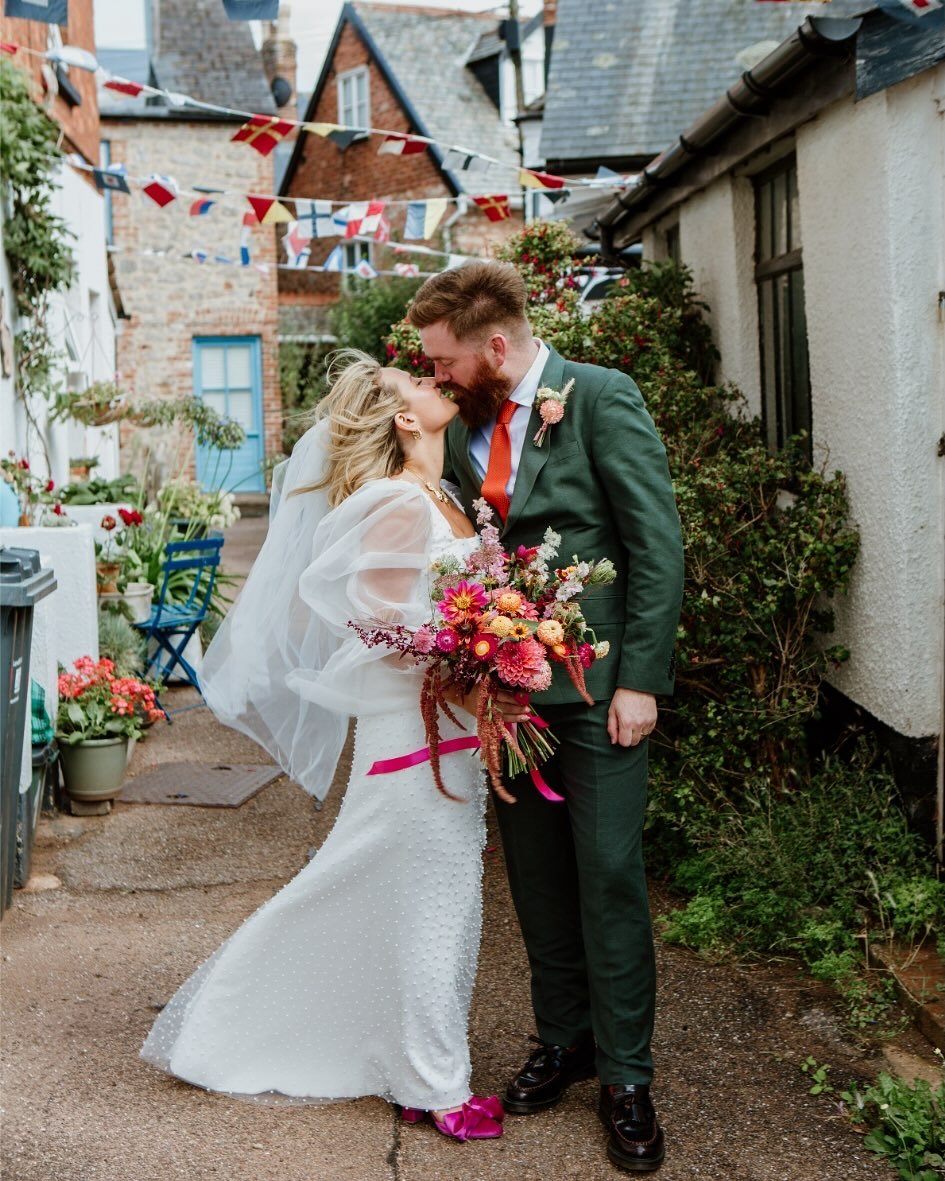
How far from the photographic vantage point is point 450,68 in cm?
2673

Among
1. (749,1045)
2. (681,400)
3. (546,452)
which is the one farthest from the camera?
Answer: (681,400)

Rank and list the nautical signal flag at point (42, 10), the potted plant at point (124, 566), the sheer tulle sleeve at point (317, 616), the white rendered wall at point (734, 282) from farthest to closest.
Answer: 1. the potted plant at point (124, 566)
2. the white rendered wall at point (734, 282)
3. the nautical signal flag at point (42, 10)
4. the sheer tulle sleeve at point (317, 616)

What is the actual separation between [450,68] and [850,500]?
925 inches

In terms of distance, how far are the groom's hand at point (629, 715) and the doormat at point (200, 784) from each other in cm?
377

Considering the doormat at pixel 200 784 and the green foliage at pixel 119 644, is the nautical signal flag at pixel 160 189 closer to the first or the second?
the green foliage at pixel 119 644

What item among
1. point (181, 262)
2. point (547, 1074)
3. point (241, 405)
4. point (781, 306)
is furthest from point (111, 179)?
point (241, 405)

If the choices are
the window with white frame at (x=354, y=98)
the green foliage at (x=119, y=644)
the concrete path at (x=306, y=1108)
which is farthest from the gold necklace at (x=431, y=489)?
the window with white frame at (x=354, y=98)

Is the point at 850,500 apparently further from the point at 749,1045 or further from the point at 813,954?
the point at 749,1045

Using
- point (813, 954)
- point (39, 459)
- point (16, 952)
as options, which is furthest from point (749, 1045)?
point (39, 459)

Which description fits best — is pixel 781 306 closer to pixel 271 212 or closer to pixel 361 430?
pixel 361 430

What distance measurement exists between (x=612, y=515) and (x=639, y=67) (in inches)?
523

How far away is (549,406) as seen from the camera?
3492mm

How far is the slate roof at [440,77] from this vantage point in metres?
25.4

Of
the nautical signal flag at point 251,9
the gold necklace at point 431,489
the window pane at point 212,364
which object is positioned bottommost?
the gold necklace at point 431,489
